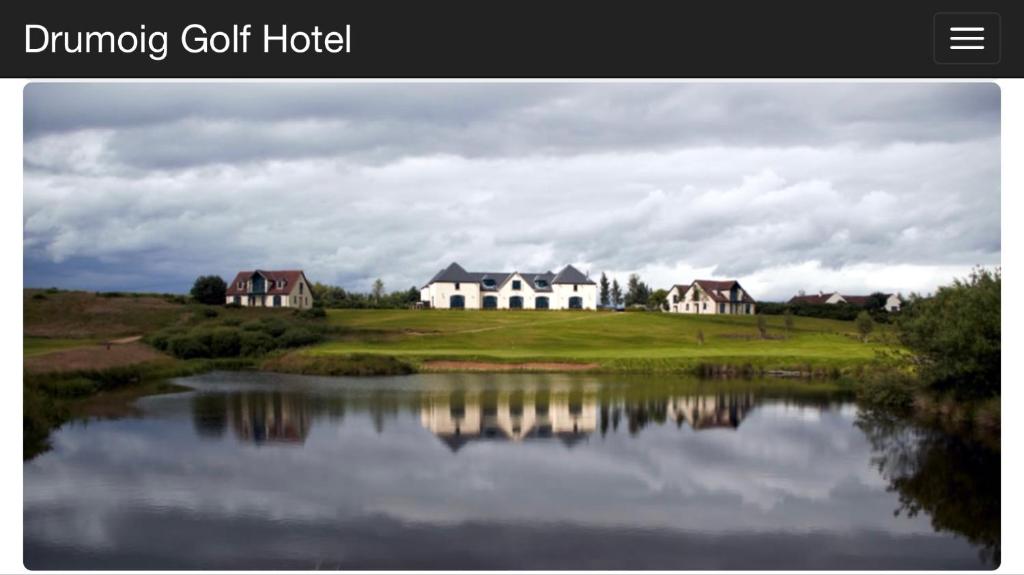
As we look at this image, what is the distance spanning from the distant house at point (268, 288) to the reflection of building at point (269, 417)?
55.2 metres

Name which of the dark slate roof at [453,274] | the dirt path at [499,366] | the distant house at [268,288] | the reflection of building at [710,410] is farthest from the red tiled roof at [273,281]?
the reflection of building at [710,410]

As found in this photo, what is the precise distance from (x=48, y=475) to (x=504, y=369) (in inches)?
1458

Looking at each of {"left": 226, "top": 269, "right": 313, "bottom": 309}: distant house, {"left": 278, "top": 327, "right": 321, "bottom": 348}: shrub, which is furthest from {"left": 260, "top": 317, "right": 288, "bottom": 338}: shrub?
{"left": 226, "top": 269, "right": 313, "bottom": 309}: distant house

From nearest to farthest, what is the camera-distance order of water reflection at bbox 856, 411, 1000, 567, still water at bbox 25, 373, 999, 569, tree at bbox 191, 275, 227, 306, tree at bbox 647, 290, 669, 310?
still water at bbox 25, 373, 999, 569 < water reflection at bbox 856, 411, 1000, 567 < tree at bbox 191, 275, 227, 306 < tree at bbox 647, 290, 669, 310

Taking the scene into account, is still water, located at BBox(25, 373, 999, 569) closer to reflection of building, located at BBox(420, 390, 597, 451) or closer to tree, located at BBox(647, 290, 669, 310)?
reflection of building, located at BBox(420, 390, 597, 451)

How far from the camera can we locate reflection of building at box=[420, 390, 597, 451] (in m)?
32.1

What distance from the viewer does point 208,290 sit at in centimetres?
8781

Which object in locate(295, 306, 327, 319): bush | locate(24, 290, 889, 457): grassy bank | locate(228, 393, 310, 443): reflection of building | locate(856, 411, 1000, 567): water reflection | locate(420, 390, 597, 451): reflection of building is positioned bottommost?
locate(856, 411, 1000, 567): water reflection

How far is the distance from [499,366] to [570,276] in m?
54.0

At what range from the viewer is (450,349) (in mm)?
67125

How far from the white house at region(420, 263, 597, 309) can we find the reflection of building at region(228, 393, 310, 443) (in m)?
67.2

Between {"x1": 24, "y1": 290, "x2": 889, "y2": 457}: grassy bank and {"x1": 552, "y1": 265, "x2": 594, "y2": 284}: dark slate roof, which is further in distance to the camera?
{"x1": 552, "y1": 265, "x2": 594, "y2": 284}: dark slate roof

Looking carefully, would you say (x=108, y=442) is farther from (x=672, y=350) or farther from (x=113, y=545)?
(x=672, y=350)

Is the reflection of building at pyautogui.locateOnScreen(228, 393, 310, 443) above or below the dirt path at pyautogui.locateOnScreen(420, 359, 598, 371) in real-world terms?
above
